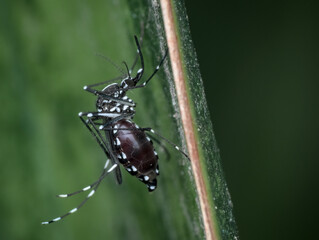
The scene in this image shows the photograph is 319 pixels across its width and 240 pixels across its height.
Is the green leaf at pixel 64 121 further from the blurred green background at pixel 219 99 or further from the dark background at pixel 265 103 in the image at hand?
the dark background at pixel 265 103

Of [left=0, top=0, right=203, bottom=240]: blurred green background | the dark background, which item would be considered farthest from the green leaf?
the dark background

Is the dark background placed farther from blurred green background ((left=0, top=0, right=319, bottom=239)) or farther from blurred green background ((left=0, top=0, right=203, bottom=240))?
blurred green background ((left=0, top=0, right=203, bottom=240))

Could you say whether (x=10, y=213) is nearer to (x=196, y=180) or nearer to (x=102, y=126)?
(x=102, y=126)

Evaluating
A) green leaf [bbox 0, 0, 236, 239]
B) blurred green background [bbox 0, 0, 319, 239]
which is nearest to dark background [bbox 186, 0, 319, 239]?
blurred green background [bbox 0, 0, 319, 239]

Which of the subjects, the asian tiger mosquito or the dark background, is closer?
the dark background

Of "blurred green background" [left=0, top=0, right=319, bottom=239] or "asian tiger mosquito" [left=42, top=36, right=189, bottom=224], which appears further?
"asian tiger mosquito" [left=42, top=36, right=189, bottom=224]

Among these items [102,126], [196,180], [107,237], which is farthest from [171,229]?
[102,126]

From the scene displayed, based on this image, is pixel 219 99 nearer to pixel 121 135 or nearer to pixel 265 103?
pixel 265 103

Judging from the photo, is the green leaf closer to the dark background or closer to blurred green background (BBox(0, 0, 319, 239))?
blurred green background (BBox(0, 0, 319, 239))

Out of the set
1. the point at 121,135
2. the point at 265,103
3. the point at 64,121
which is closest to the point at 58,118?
the point at 64,121
